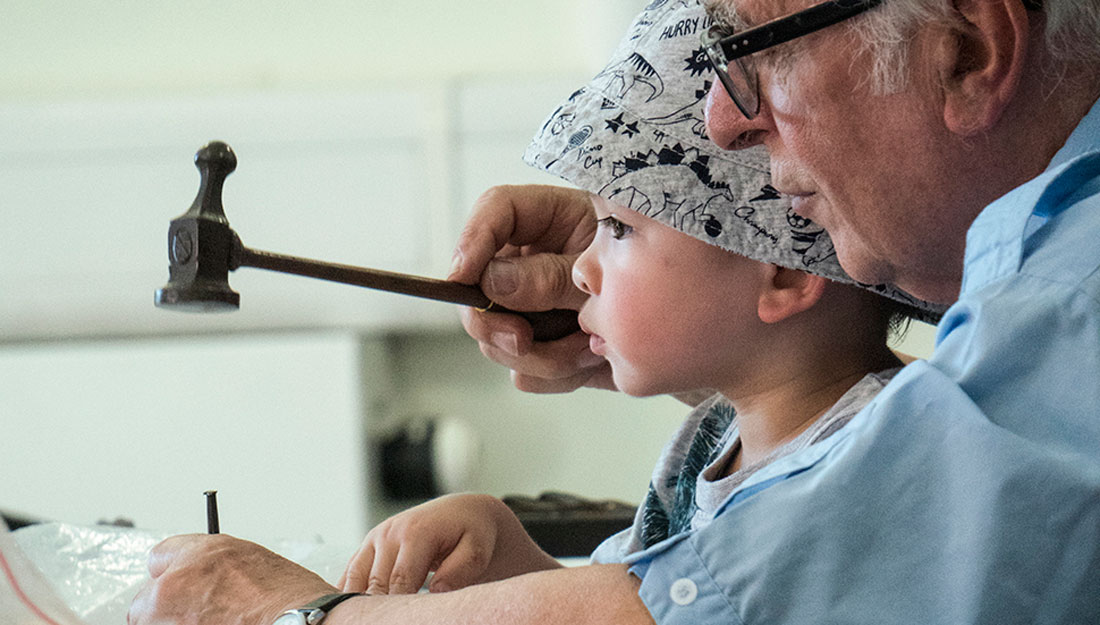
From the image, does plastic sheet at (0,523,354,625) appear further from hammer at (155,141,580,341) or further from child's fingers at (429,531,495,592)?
hammer at (155,141,580,341)

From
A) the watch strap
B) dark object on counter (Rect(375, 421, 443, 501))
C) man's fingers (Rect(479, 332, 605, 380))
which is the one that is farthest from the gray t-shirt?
dark object on counter (Rect(375, 421, 443, 501))

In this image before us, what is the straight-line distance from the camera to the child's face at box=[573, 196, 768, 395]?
2.92 ft

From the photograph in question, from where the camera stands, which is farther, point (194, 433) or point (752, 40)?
point (194, 433)

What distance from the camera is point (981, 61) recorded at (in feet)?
2.09

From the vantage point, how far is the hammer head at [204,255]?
76 centimetres

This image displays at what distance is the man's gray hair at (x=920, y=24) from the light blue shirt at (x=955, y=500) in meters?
0.17

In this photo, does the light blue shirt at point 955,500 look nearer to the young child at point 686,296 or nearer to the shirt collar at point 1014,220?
the shirt collar at point 1014,220

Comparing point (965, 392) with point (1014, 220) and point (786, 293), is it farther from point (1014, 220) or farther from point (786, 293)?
point (786, 293)

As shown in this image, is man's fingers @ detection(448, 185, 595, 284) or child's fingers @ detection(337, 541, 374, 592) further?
man's fingers @ detection(448, 185, 595, 284)

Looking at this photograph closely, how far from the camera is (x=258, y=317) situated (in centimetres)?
219

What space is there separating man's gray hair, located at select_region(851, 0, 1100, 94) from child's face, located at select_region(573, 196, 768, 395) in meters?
0.26

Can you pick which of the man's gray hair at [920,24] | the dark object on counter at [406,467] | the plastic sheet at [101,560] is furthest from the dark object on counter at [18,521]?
the dark object on counter at [406,467]

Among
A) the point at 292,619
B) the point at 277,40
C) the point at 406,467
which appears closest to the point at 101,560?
the point at 292,619

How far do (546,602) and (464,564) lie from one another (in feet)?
1.19
